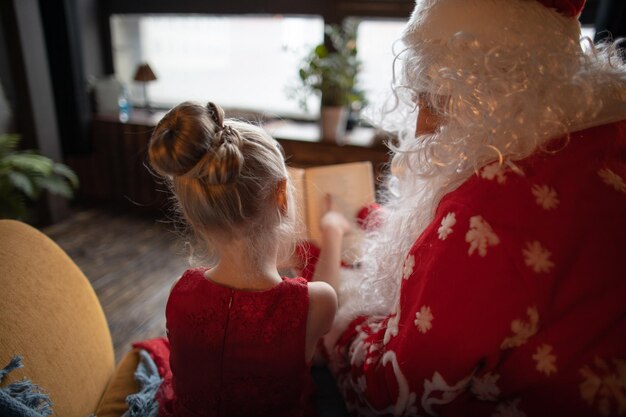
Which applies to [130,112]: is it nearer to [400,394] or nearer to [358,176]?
[358,176]

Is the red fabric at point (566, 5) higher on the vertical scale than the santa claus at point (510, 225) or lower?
higher

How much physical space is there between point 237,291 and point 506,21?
2.29 feet

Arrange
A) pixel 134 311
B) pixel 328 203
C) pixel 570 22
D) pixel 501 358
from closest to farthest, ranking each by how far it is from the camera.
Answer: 1. pixel 501 358
2. pixel 570 22
3. pixel 328 203
4. pixel 134 311

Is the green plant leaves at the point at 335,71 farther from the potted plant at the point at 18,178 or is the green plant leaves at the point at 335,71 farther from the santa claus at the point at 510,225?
the potted plant at the point at 18,178

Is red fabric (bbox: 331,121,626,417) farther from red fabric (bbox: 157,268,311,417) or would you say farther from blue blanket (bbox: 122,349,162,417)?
blue blanket (bbox: 122,349,162,417)

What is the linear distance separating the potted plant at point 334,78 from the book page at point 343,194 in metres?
1.01

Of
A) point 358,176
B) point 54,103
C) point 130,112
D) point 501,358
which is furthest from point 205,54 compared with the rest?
point 501,358

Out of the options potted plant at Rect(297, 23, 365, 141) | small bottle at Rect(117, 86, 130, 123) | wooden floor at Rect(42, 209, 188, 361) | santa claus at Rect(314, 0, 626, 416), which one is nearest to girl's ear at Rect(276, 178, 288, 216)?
santa claus at Rect(314, 0, 626, 416)

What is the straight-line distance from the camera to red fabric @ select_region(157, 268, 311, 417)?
715 mm

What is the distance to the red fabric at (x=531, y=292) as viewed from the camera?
21.7 inches

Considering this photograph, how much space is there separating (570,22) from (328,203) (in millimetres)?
738

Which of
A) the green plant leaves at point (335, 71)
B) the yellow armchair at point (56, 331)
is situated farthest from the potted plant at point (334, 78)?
the yellow armchair at point (56, 331)

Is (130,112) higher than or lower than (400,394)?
lower

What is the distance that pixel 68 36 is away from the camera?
2775mm
